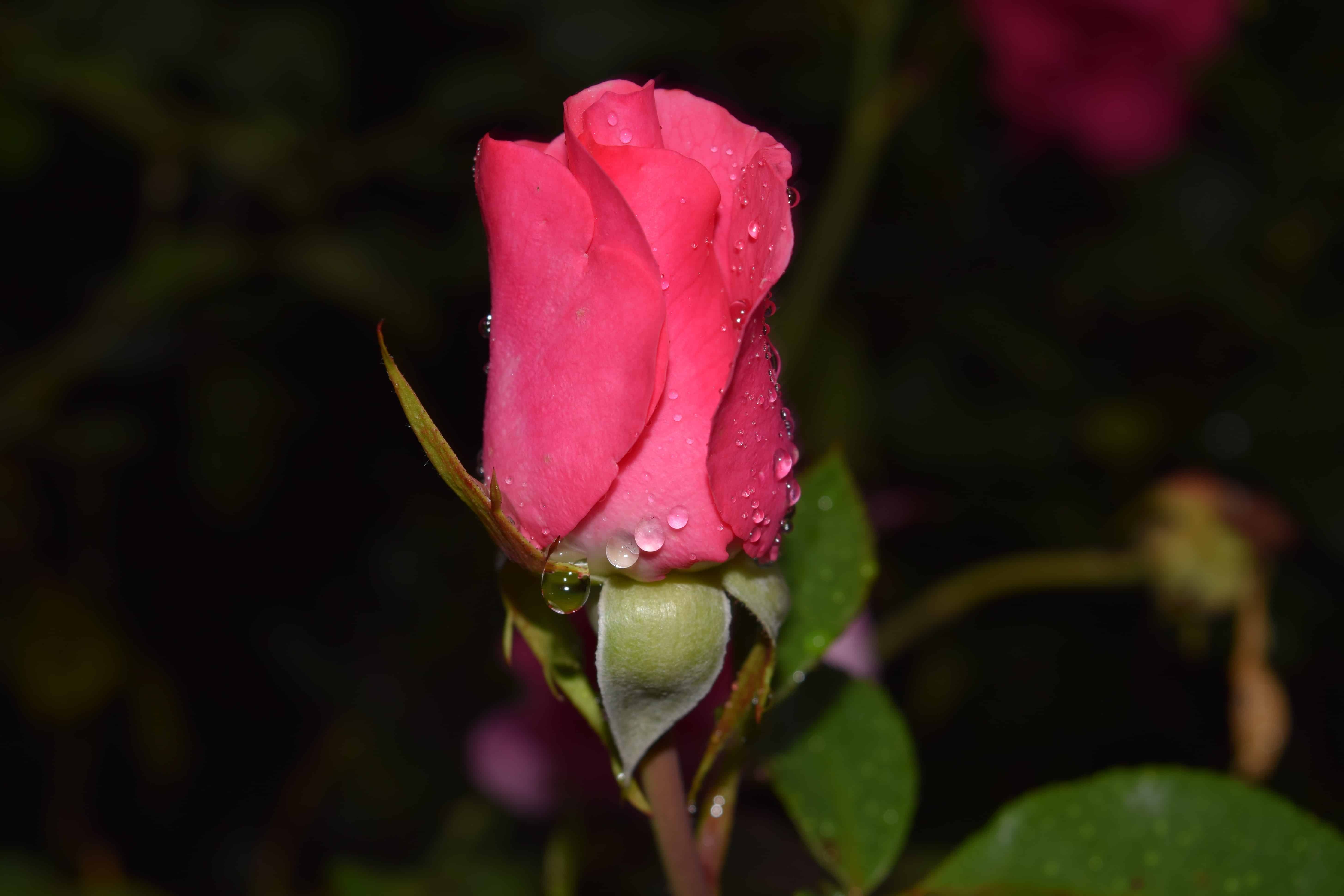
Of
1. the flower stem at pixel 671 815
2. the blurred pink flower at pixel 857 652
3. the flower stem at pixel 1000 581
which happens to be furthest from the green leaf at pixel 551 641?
the flower stem at pixel 1000 581

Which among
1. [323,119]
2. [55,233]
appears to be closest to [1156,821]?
[323,119]

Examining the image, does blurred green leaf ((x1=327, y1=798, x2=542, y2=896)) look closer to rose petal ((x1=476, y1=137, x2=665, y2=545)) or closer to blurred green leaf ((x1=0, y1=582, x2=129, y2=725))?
blurred green leaf ((x1=0, y1=582, x2=129, y2=725))

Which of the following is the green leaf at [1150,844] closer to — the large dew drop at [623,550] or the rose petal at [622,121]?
the large dew drop at [623,550]

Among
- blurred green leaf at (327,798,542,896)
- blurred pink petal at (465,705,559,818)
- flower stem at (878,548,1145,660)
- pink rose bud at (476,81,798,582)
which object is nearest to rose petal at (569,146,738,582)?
pink rose bud at (476,81,798,582)

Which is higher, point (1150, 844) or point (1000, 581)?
point (1150, 844)

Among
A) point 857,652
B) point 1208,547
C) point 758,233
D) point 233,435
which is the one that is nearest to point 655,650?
point 758,233

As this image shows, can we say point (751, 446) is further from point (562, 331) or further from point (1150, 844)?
point (1150, 844)

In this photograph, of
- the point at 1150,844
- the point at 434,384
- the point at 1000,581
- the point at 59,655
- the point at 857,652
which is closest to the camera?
the point at 1150,844
